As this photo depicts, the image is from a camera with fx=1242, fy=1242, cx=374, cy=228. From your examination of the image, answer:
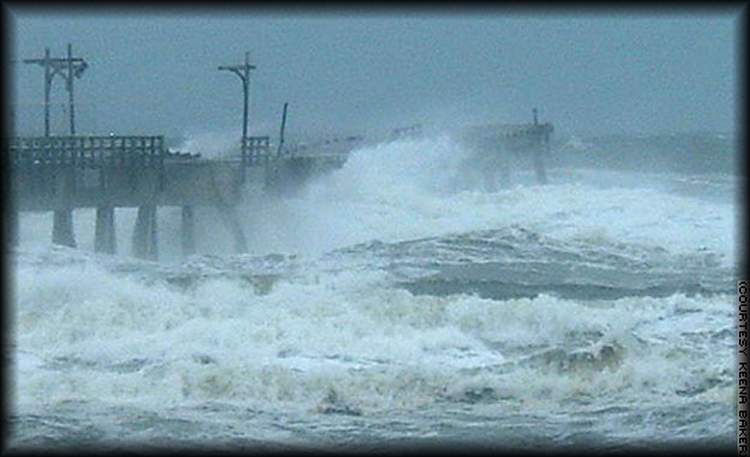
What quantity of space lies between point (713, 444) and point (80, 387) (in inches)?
171

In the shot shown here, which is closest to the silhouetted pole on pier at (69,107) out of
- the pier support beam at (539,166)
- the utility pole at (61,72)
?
the utility pole at (61,72)

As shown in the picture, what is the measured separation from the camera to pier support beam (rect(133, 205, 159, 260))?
59.6 feet

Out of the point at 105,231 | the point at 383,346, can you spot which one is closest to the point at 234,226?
the point at 105,231

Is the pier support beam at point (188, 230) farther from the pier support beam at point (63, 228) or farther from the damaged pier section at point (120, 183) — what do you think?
the pier support beam at point (63, 228)

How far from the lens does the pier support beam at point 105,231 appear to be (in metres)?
17.8

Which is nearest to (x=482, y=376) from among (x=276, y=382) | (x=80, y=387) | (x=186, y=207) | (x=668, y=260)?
(x=276, y=382)

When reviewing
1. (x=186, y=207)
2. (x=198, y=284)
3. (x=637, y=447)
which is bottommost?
(x=637, y=447)

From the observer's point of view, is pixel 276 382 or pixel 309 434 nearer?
pixel 309 434

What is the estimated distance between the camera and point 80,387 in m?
8.71

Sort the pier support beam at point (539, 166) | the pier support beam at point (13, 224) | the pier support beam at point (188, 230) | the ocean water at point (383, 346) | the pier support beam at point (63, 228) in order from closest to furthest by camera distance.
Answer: the ocean water at point (383, 346), the pier support beam at point (13, 224), the pier support beam at point (63, 228), the pier support beam at point (188, 230), the pier support beam at point (539, 166)

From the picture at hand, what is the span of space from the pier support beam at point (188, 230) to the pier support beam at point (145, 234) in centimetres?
44

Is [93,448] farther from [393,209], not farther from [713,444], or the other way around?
[393,209]

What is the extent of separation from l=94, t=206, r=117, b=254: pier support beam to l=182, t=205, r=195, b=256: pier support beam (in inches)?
42.8

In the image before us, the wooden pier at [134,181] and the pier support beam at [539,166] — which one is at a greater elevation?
the pier support beam at [539,166]
